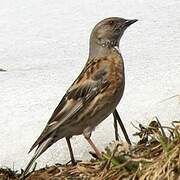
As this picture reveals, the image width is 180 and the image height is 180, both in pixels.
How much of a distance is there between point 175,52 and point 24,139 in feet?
9.22

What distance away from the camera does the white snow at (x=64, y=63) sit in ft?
21.1

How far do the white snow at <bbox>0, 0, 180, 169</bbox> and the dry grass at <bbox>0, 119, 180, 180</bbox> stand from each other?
104 cm

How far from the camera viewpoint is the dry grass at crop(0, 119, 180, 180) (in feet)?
13.7

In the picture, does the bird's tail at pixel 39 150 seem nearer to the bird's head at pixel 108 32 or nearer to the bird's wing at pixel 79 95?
the bird's wing at pixel 79 95

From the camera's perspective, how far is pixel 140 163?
14.3 feet

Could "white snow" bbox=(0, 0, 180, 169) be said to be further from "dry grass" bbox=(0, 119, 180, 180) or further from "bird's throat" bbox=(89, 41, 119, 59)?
"dry grass" bbox=(0, 119, 180, 180)

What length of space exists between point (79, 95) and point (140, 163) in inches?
56.1

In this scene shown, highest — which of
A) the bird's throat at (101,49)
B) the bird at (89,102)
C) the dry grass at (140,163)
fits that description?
the bird's throat at (101,49)

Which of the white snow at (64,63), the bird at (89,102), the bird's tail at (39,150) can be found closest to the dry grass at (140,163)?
the bird's tail at (39,150)

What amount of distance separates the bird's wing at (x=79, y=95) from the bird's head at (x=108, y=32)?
0.41m

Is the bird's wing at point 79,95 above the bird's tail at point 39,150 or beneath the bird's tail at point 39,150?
above

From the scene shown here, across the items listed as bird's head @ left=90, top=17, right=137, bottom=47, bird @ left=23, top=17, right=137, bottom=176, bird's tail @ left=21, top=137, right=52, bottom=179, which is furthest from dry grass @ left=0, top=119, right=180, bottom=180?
bird's head @ left=90, top=17, right=137, bottom=47

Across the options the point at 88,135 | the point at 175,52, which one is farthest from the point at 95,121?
the point at 175,52

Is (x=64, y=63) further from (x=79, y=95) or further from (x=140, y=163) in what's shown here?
(x=140, y=163)
